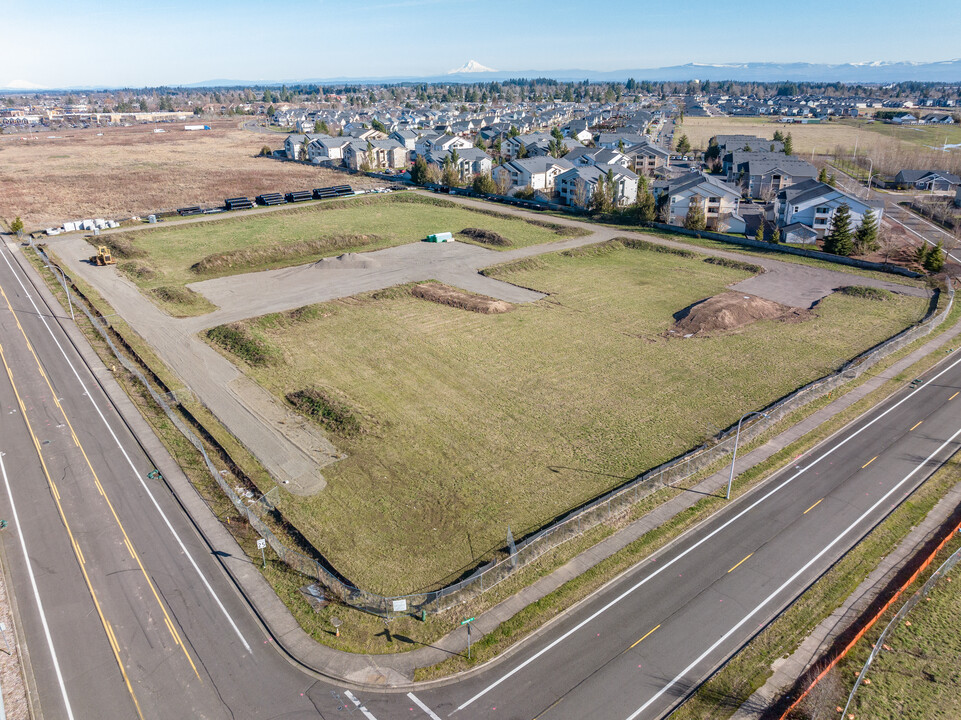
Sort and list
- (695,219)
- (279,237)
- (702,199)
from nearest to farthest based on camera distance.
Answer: (279,237) < (695,219) < (702,199)

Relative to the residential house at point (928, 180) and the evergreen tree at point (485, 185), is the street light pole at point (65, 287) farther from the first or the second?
the residential house at point (928, 180)

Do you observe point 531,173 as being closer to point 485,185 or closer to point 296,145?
point 485,185

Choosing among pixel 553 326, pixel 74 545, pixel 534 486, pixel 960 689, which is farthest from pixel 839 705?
pixel 553 326

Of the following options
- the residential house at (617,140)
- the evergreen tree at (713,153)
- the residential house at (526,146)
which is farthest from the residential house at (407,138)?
the evergreen tree at (713,153)

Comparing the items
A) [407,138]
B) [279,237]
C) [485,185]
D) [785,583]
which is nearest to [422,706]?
[785,583]

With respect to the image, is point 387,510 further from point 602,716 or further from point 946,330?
point 946,330

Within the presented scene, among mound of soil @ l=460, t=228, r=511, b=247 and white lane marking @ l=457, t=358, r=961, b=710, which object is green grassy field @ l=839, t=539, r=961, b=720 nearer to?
white lane marking @ l=457, t=358, r=961, b=710
